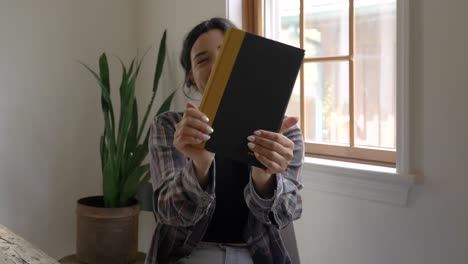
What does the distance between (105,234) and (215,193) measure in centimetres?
100

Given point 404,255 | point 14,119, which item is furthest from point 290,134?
point 14,119

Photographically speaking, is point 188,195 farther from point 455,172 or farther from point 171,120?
point 455,172

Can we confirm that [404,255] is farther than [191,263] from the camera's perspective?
Yes

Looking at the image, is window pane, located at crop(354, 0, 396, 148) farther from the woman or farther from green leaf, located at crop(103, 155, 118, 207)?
green leaf, located at crop(103, 155, 118, 207)

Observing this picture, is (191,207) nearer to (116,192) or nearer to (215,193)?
(215,193)

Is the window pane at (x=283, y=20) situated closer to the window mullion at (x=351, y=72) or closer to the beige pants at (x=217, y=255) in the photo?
the window mullion at (x=351, y=72)

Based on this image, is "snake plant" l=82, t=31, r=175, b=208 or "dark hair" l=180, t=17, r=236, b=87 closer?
"dark hair" l=180, t=17, r=236, b=87

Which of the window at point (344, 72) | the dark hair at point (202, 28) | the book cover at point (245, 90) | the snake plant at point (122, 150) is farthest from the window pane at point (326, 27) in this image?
the book cover at point (245, 90)

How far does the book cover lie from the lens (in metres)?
0.93

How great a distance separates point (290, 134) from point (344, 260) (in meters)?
0.54

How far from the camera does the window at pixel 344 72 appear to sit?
1584 mm

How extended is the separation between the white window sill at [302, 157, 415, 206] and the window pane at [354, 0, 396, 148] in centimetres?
13

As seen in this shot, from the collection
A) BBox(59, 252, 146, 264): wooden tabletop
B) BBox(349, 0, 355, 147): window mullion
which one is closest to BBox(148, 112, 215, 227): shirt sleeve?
BBox(349, 0, 355, 147): window mullion

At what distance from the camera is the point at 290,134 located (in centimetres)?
125
